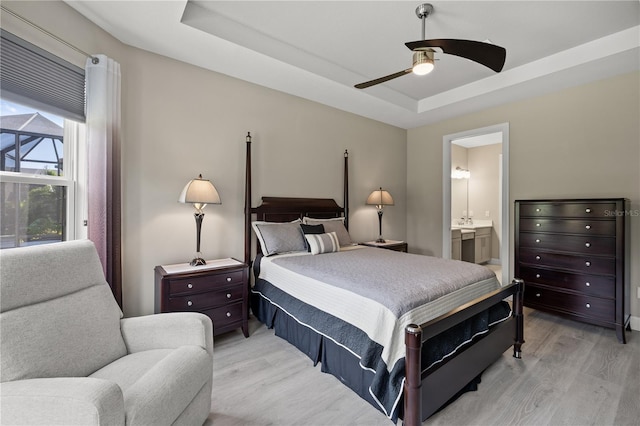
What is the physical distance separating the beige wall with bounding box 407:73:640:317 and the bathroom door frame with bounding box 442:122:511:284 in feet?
0.20

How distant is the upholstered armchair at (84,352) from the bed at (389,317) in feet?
2.88

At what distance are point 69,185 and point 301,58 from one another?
2342 mm

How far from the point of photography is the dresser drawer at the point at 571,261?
2.75 metres

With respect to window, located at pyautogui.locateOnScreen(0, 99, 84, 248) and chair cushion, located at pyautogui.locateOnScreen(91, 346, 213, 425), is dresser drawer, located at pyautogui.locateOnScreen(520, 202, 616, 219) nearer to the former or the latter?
chair cushion, located at pyautogui.locateOnScreen(91, 346, 213, 425)

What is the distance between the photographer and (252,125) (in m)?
3.33

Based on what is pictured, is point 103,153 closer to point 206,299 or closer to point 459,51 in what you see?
point 206,299

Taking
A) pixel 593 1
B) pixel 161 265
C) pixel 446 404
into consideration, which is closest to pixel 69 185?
pixel 161 265

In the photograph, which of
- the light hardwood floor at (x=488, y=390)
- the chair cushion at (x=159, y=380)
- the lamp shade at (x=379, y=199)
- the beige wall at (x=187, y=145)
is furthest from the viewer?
the lamp shade at (x=379, y=199)

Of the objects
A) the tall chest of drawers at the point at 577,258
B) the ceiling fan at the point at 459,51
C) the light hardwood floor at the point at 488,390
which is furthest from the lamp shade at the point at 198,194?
the tall chest of drawers at the point at 577,258

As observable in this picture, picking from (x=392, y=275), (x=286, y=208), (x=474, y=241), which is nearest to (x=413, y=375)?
(x=392, y=275)

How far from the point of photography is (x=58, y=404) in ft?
3.10

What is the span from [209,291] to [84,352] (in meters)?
1.17

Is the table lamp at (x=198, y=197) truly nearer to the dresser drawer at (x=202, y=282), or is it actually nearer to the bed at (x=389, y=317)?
the dresser drawer at (x=202, y=282)

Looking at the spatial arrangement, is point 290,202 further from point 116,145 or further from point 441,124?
point 441,124
